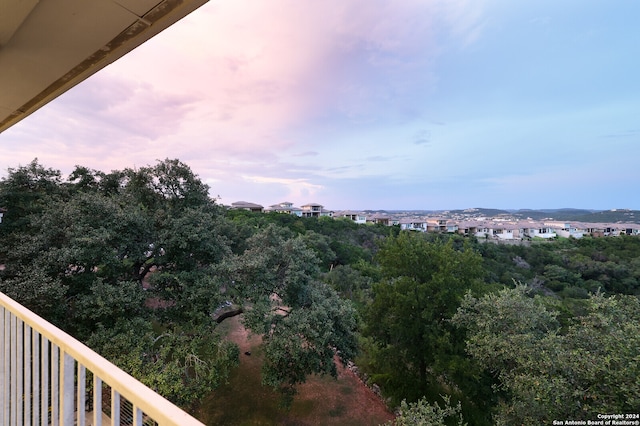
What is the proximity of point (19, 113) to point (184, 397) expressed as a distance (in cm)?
423

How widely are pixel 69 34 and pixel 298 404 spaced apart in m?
6.98

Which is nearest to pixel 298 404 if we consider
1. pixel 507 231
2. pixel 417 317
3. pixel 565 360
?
pixel 417 317

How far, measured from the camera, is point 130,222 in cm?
607

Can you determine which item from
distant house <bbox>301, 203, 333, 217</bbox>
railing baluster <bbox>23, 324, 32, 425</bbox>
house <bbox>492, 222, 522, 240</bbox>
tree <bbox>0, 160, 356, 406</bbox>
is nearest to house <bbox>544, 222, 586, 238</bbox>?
house <bbox>492, 222, 522, 240</bbox>

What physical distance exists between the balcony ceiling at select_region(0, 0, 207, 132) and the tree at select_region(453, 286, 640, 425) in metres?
4.39

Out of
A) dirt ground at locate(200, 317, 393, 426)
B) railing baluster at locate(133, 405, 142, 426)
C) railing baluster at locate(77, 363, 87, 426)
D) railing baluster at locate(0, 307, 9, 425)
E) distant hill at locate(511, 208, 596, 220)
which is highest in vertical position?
distant hill at locate(511, 208, 596, 220)

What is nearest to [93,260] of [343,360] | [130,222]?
[130,222]

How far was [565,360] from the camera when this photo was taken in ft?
9.84

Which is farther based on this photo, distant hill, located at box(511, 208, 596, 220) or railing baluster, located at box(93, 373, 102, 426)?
distant hill, located at box(511, 208, 596, 220)

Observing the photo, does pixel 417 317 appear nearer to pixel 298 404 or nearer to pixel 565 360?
pixel 565 360

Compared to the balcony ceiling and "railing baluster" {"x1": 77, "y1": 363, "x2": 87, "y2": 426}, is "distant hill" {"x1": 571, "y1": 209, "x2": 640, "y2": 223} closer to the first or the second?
the balcony ceiling

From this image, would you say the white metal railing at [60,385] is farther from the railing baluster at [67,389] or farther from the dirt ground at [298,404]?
the dirt ground at [298,404]

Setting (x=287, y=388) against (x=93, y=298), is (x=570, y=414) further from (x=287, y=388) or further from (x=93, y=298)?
(x=93, y=298)

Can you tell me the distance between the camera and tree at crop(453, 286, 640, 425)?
2566mm
